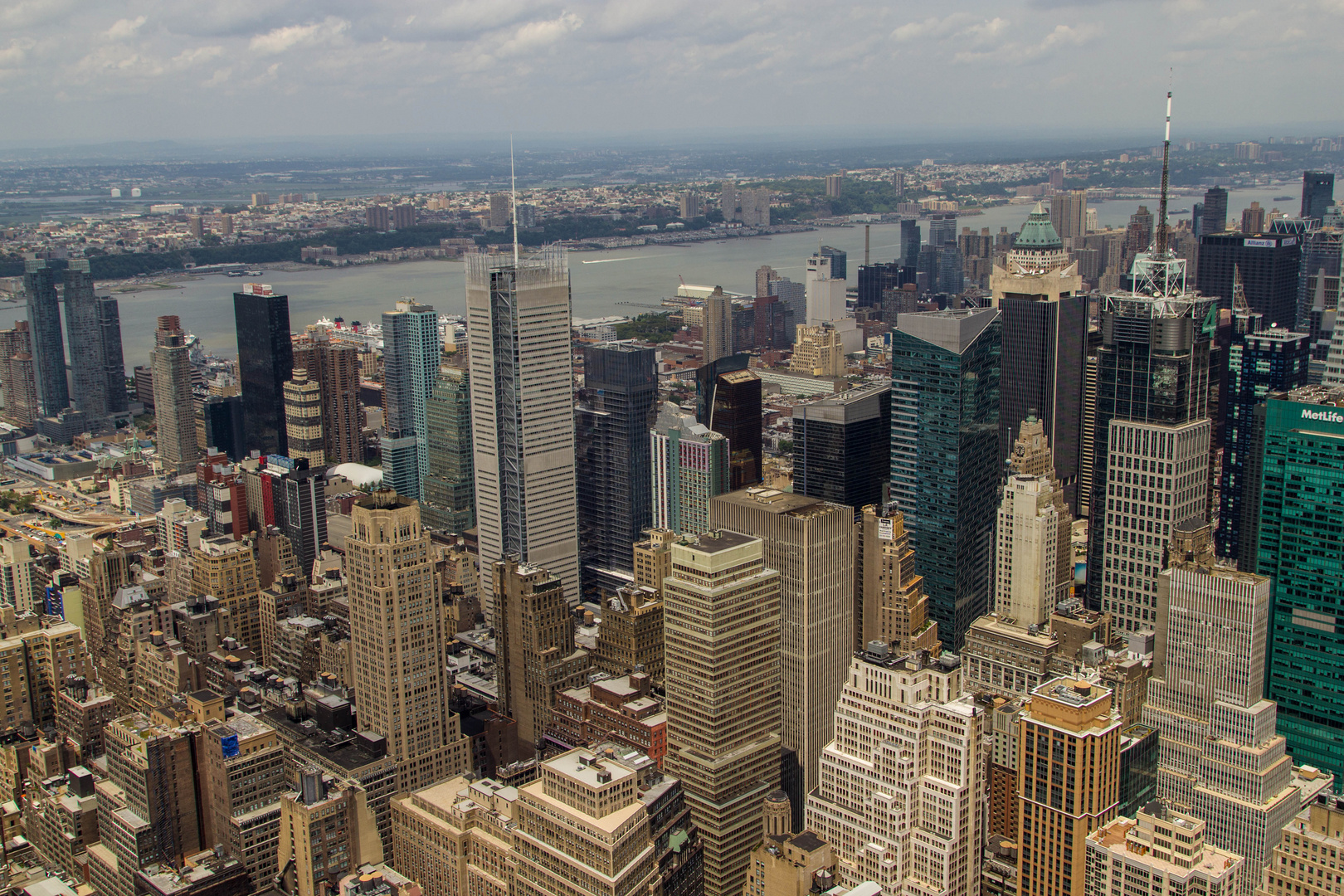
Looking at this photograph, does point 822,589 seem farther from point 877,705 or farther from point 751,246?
point 751,246

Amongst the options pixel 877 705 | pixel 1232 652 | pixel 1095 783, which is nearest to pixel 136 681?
pixel 877 705

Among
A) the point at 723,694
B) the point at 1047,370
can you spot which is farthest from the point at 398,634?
the point at 1047,370

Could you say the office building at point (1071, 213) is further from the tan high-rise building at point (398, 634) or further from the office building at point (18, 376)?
the tan high-rise building at point (398, 634)

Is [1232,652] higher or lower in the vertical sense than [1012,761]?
higher

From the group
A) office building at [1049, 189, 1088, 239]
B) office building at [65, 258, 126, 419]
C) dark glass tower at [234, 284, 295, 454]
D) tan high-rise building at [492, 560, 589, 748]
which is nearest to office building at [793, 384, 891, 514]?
tan high-rise building at [492, 560, 589, 748]

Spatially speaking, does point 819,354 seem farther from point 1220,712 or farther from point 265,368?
point 1220,712

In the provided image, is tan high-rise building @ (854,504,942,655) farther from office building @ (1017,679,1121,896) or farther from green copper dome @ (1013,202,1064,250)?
green copper dome @ (1013,202,1064,250)
